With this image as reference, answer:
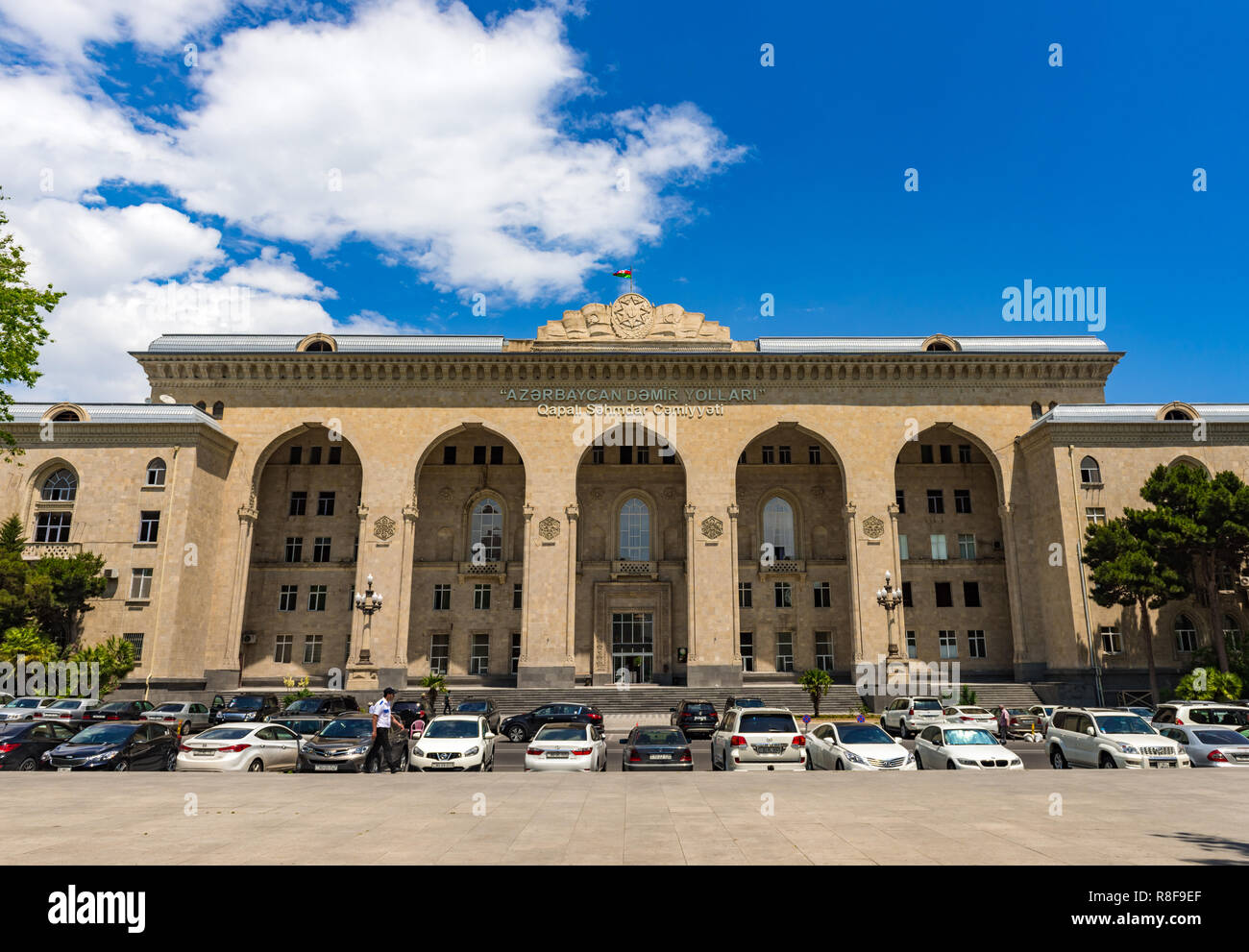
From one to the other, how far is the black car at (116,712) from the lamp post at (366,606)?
991 centimetres

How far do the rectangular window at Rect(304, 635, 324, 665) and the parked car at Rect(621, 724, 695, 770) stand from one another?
30.4 m

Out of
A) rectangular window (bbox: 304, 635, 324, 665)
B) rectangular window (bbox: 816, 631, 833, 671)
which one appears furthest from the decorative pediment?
rectangular window (bbox: 304, 635, 324, 665)

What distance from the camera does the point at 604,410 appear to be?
138 ft

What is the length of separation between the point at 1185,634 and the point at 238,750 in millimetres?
39611

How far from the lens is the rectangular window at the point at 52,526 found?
37.2m

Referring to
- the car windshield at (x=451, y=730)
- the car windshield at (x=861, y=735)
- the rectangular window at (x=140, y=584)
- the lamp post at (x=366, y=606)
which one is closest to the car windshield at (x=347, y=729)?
the car windshield at (x=451, y=730)

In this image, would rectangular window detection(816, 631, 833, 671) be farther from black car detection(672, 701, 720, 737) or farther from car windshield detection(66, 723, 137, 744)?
car windshield detection(66, 723, 137, 744)

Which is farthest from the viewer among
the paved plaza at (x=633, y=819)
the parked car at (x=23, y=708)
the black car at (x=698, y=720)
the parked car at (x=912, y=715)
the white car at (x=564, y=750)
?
the black car at (x=698, y=720)

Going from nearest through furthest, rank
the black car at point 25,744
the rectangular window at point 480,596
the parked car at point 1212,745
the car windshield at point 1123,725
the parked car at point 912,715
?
the car windshield at point 1123,725, the parked car at point 1212,745, the black car at point 25,744, the parked car at point 912,715, the rectangular window at point 480,596

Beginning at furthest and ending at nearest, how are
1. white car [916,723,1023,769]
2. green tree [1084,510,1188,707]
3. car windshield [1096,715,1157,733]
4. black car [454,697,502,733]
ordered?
green tree [1084,510,1188,707] → black car [454,697,502,733] → car windshield [1096,715,1157,733] → white car [916,723,1023,769]

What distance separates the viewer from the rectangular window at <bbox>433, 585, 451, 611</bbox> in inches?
1726

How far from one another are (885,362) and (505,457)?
882 inches

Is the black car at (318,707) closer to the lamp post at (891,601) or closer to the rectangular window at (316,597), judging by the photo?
the rectangular window at (316,597)
